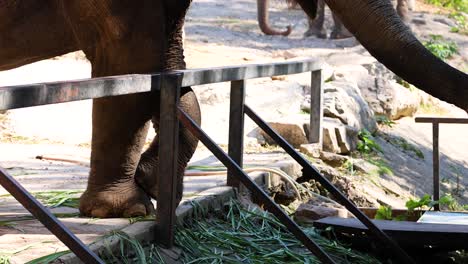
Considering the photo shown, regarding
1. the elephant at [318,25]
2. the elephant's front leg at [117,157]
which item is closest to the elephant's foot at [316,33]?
the elephant at [318,25]

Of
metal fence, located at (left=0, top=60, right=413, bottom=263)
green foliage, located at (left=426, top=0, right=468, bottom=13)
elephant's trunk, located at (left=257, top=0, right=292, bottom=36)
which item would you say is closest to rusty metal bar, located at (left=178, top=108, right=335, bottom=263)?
metal fence, located at (left=0, top=60, right=413, bottom=263)

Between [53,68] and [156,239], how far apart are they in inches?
311

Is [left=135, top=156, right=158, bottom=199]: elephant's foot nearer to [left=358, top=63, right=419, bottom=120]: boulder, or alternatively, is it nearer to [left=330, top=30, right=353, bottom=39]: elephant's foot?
[left=358, top=63, right=419, bottom=120]: boulder

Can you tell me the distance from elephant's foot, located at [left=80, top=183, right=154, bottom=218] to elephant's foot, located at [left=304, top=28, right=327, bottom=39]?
57.8 ft

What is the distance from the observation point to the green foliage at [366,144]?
1102 cm

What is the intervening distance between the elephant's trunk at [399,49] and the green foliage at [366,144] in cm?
595

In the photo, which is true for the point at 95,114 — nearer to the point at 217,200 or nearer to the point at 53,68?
the point at 217,200

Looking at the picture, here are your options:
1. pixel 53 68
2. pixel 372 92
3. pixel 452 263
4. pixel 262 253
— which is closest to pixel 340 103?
pixel 372 92

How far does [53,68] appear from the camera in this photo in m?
13.3

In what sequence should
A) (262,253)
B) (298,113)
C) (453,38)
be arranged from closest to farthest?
(262,253), (298,113), (453,38)

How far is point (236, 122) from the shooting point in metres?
7.10

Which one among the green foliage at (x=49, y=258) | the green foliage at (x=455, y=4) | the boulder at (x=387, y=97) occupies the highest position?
the green foliage at (x=455, y=4)

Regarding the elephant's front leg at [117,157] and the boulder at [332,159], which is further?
the boulder at [332,159]

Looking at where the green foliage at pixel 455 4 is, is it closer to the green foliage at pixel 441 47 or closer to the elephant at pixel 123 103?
the green foliage at pixel 441 47
